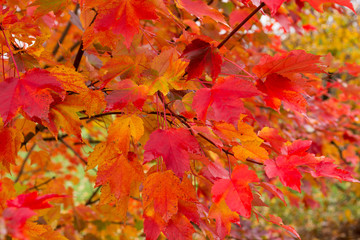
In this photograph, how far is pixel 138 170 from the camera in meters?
0.77

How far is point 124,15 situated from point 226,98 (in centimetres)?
25

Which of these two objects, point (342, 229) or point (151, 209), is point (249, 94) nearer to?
point (151, 209)

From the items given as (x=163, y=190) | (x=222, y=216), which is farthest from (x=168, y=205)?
(x=222, y=216)

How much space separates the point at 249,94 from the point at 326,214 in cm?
557

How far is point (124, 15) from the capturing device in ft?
2.02

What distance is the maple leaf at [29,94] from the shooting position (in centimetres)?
56

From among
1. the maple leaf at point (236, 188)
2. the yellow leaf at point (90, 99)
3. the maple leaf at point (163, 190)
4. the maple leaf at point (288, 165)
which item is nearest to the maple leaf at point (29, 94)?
the yellow leaf at point (90, 99)

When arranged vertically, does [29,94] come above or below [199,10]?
below

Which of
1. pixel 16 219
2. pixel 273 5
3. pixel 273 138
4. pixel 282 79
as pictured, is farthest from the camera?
pixel 273 138

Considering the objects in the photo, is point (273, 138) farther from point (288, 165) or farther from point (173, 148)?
point (173, 148)

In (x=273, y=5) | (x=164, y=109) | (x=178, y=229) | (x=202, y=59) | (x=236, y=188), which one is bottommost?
(x=178, y=229)

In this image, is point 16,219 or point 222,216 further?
point 222,216

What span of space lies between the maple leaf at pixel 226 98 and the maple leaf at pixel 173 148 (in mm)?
57

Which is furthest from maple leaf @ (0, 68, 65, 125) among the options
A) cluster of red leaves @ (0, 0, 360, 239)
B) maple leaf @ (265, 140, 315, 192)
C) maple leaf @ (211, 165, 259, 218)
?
maple leaf @ (265, 140, 315, 192)
